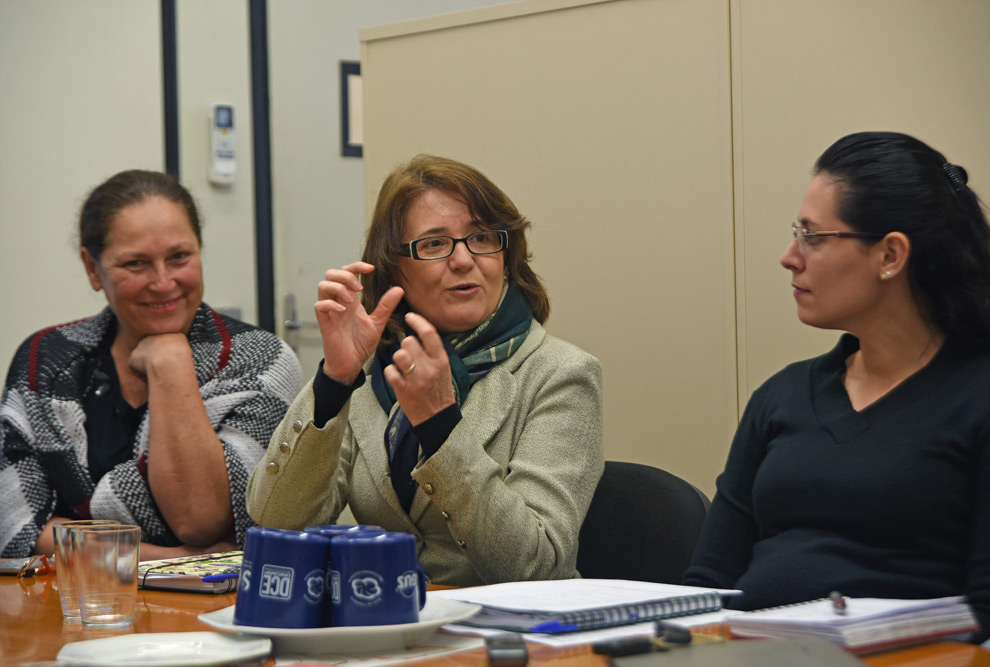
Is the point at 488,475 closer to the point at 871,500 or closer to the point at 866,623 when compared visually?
the point at 871,500

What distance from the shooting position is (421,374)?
57.3 inches

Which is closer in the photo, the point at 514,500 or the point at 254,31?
the point at 514,500

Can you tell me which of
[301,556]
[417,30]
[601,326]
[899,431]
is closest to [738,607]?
[899,431]

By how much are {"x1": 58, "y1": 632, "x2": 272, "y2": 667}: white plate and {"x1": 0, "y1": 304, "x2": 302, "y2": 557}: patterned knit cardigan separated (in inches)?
41.8

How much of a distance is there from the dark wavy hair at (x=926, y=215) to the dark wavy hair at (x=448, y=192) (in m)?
0.65

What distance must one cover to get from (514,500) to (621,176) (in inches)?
50.0

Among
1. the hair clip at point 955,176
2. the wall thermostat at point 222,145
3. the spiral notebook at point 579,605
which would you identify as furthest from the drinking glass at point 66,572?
the wall thermostat at point 222,145

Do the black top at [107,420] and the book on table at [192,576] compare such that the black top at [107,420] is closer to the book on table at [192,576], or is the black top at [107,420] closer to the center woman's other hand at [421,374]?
the book on table at [192,576]

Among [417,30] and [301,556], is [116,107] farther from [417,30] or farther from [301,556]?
[301,556]

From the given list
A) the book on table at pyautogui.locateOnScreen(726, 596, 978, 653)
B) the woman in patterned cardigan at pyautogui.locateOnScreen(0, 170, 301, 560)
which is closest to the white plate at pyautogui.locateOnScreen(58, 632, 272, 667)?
the book on table at pyautogui.locateOnScreen(726, 596, 978, 653)

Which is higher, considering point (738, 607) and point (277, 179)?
point (277, 179)

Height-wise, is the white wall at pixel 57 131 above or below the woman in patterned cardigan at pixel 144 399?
above

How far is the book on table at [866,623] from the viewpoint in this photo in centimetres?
99

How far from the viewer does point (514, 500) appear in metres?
1.57
